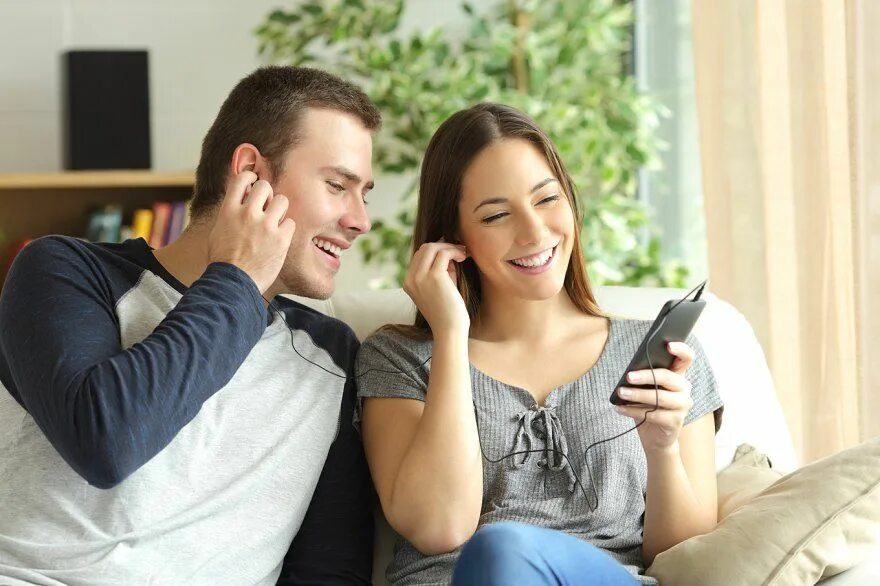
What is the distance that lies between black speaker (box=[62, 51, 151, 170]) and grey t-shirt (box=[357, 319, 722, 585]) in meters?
2.23

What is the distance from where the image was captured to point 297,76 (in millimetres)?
1854

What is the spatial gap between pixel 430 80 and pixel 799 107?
1615 mm

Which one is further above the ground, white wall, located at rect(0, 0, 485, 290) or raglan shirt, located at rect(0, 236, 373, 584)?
white wall, located at rect(0, 0, 485, 290)

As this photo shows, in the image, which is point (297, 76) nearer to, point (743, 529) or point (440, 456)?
point (440, 456)

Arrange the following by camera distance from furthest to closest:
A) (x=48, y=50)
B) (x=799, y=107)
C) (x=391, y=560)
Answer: (x=48, y=50)
(x=799, y=107)
(x=391, y=560)

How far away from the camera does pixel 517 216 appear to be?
5.90 feet

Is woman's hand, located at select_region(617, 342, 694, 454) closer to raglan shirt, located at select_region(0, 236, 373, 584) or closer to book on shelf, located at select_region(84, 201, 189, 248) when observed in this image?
raglan shirt, located at select_region(0, 236, 373, 584)

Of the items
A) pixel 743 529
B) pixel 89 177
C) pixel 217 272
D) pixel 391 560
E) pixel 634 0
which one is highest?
pixel 634 0

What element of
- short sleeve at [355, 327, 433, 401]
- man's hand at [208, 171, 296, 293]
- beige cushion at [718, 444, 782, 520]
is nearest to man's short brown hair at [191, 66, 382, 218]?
man's hand at [208, 171, 296, 293]

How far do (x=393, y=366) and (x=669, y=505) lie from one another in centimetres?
48

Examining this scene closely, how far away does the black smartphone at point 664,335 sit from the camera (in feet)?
4.96

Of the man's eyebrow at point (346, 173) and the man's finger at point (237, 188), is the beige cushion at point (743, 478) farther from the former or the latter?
the man's finger at point (237, 188)

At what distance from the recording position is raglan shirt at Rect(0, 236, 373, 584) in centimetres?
142

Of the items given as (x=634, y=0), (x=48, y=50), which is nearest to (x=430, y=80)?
(x=634, y=0)
